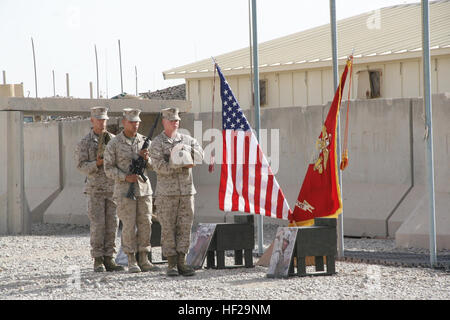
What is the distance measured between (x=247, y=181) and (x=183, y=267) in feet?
5.15

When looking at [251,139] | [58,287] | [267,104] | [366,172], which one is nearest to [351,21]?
[267,104]

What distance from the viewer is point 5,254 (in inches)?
577

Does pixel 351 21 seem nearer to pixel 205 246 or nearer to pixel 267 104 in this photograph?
pixel 267 104

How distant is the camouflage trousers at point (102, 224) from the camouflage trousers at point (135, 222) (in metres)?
0.44

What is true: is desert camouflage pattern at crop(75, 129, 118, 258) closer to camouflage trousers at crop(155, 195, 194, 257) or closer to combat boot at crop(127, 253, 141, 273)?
combat boot at crop(127, 253, 141, 273)

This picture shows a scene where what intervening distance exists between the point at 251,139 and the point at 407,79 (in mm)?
11946

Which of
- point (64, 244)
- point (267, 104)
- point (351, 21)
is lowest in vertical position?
point (64, 244)

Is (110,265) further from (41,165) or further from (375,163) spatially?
(41,165)

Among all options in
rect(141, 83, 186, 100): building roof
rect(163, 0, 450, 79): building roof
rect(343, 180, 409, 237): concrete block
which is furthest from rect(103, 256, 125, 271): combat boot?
rect(141, 83, 186, 100): building roof

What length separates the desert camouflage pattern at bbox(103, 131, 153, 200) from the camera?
444 inches

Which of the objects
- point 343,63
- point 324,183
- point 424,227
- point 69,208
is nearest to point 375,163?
point 424,227

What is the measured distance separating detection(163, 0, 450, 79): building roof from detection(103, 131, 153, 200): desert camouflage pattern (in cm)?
1201

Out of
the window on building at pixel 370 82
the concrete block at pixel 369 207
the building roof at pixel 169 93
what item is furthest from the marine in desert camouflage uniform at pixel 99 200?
the building roof at pixel 169 93
